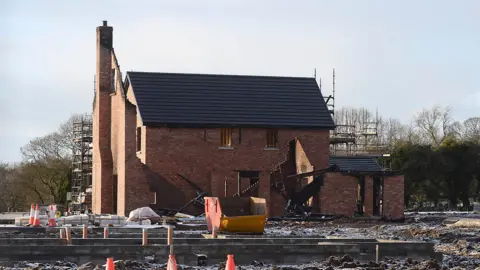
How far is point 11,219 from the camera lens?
153ft

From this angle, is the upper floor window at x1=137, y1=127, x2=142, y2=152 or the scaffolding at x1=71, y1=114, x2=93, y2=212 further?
the scaffolding at x1=71, y1=114, x2=93, y2=212

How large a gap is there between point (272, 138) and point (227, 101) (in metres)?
3.15

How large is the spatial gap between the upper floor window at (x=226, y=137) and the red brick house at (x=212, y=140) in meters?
0.05

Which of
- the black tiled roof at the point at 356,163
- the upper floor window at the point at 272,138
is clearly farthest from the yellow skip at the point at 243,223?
the black tiled roof at the point at 356,163

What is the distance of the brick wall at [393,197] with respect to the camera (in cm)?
4959

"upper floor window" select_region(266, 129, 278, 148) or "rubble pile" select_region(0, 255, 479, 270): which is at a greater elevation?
"upper floor window" select_region(266, 129, 278, 148)

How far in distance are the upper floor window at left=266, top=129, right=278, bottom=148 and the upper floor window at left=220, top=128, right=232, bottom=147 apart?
208 cm

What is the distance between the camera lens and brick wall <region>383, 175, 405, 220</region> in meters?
49.6

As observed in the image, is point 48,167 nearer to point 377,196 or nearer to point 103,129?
point 103,129

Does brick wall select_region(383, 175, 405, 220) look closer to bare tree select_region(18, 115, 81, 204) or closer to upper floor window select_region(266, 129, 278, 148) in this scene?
upper floor window select_region(266, 129, 278, 148)

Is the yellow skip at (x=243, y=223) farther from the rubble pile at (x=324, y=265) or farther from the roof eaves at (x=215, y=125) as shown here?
the roof eaves at (x=215, y=125)

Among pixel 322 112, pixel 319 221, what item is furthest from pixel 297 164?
pixel 319 221

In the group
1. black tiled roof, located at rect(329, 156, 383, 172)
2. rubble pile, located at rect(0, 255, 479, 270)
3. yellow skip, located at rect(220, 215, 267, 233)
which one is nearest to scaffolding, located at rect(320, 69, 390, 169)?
black tiled roof, located at rect(329, 156, 383, 172)

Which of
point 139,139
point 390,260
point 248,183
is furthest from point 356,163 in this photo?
point 390,260
